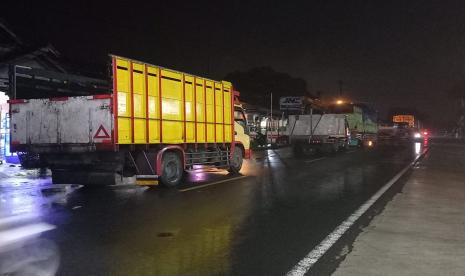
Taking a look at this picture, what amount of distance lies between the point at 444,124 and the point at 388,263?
177 m

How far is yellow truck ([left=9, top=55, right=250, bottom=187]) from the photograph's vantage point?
12195 millimetres

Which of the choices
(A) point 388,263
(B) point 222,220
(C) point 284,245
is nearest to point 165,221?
(B) point 222,220

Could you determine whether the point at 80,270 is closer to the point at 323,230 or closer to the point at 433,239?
the point at 323,230

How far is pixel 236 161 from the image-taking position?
1758 centimetres

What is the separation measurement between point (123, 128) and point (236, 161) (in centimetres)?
611

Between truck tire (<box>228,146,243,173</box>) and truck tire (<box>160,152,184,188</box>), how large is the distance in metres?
3.33

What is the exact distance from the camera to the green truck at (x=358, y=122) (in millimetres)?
34250

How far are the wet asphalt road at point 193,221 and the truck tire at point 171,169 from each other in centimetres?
34

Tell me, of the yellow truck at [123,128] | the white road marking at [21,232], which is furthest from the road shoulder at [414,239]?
the yellow truck at [123,128]

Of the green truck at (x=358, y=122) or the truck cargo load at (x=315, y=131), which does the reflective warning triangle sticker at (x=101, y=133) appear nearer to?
the truck cargo load at (x=315, y=131)

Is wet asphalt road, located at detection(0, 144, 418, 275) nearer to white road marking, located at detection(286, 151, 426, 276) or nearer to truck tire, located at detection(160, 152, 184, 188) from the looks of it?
white road marking, located at detection(286, 151, 426, 276)

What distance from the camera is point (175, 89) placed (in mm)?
14016

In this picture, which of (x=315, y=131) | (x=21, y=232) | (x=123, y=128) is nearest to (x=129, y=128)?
(x=123, y=128)

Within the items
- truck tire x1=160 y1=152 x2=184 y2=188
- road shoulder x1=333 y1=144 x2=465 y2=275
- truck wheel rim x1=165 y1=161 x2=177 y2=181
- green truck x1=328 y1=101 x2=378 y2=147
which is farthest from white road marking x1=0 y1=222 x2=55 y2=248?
green truck x1=328 y1=101 x2=378 y2=147
